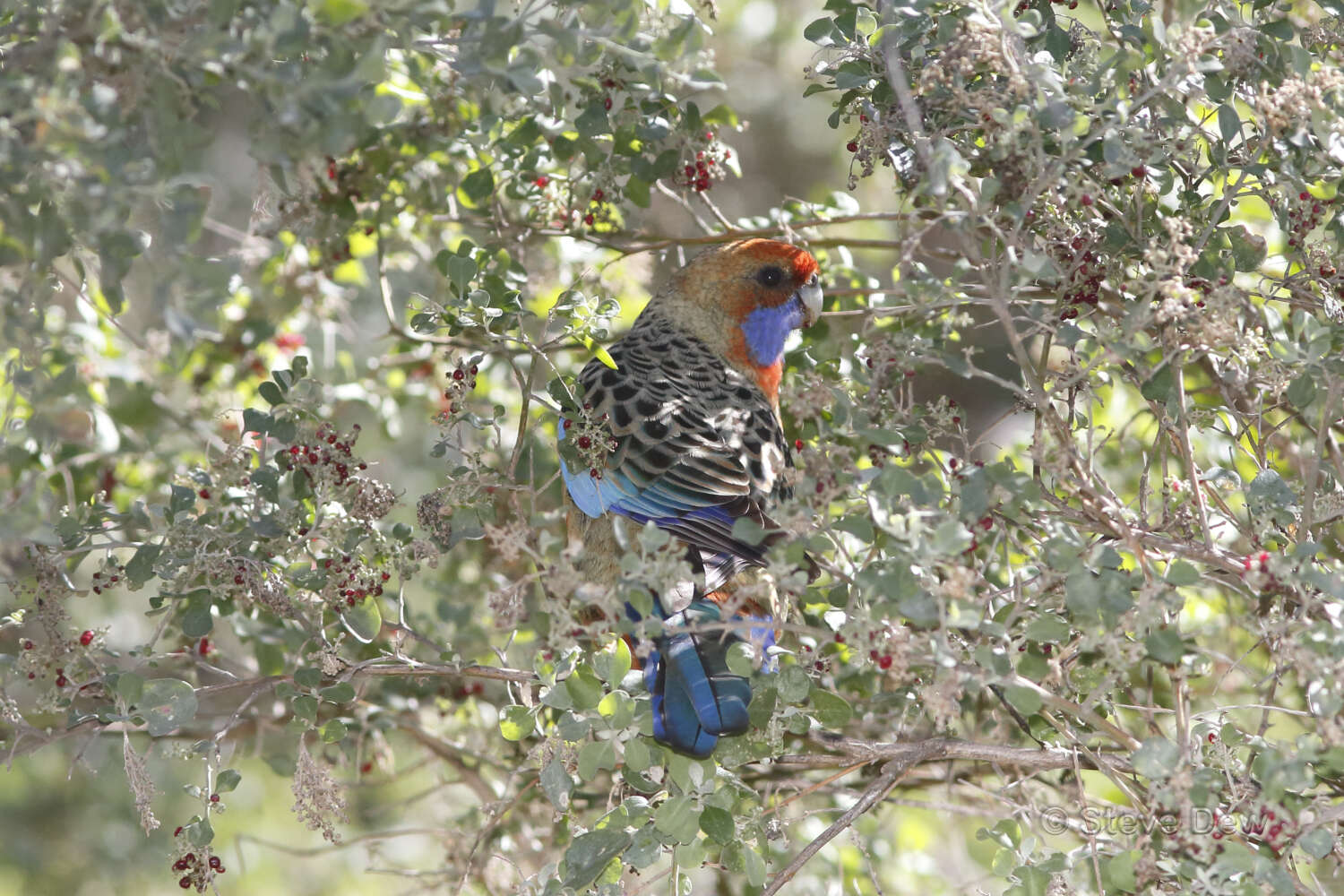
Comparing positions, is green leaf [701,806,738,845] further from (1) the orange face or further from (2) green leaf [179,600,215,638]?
(1) the orange face

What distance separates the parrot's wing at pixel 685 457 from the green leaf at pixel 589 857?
67 centimetres

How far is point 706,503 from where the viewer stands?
275 cm


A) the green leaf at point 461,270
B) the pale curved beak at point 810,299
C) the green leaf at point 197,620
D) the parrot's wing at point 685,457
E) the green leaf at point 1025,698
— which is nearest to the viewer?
the green leaf at point 1025,698

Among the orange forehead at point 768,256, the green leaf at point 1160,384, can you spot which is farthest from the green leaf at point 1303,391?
the orange forehead at point 768,256

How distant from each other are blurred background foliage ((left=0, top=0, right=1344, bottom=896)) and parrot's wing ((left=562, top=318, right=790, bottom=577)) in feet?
0.80

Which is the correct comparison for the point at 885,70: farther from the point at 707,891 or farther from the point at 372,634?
the point at 707,891

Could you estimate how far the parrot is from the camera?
225cm

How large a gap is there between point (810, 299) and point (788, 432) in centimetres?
38

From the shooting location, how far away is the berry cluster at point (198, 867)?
2.10 meters

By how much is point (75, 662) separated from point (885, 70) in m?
1.87

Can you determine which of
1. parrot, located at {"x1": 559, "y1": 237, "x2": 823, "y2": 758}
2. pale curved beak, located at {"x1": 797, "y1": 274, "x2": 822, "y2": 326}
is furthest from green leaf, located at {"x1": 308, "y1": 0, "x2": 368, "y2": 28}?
pale curved beak, located at {"x1": 797, "y1": 274, "x2": 822, "y2": 326}

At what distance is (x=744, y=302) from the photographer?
369 centimetres

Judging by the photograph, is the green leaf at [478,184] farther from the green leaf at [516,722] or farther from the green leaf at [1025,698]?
the green leaf at [1025,698]

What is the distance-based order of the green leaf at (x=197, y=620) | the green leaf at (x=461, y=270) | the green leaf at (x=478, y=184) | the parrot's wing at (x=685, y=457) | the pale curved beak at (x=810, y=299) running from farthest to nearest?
the pale curved beak at (x=810, y=299) < the green leaf at (x=478, y=184) < the parrot's wing at (x=685, y=457) < the green leaf at (x=197, y=620) < the green leaf at (x=461, y=270)
